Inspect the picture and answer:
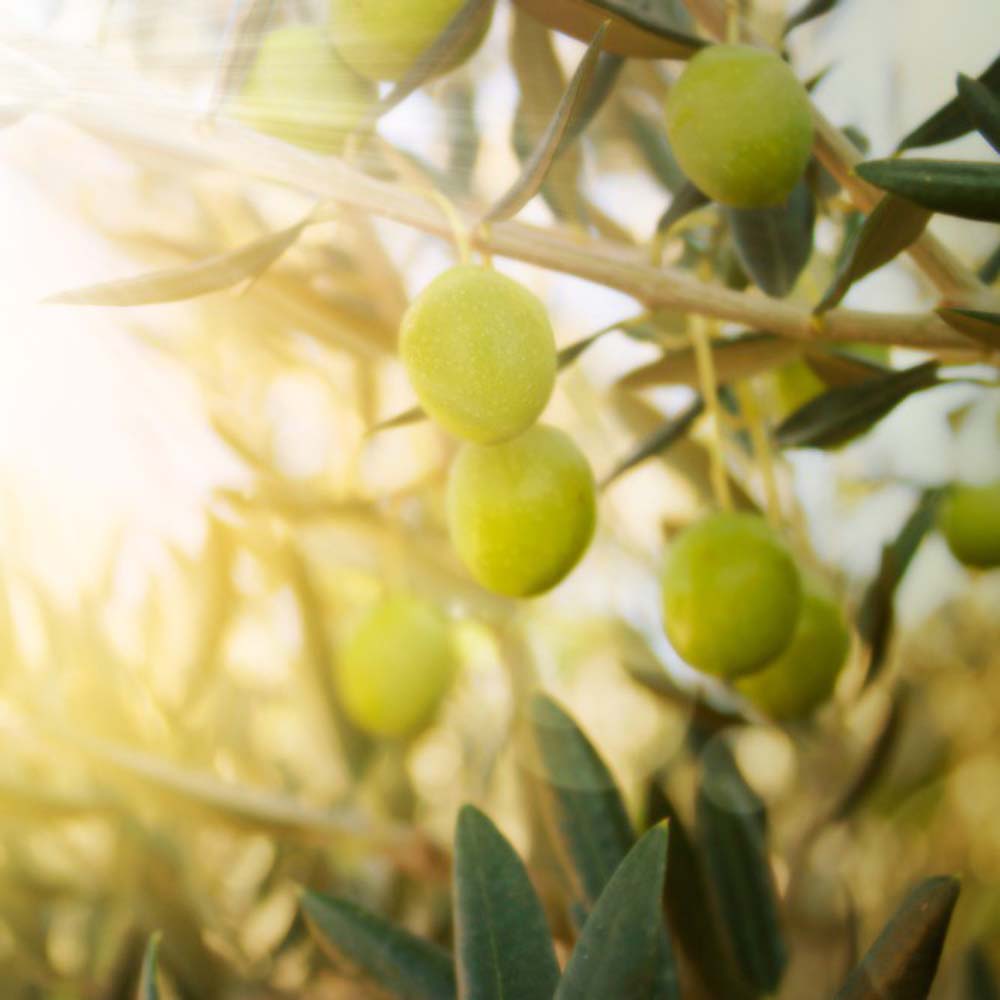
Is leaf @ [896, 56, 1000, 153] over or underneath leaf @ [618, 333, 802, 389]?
over

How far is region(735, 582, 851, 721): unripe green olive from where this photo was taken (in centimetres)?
94

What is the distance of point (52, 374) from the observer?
148 centimetres

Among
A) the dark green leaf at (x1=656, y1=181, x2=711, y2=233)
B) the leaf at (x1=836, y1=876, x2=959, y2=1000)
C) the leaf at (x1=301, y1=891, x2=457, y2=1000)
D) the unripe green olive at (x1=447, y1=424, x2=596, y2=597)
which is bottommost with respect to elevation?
the leaf at (x1=301, y1=891, x2=457, y2=1000)

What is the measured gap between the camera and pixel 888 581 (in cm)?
98

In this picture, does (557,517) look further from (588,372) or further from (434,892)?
(588,372)

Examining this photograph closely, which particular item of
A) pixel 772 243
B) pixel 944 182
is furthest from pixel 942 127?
pixel 944 182

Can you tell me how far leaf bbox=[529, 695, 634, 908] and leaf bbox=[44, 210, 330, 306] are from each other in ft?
1.20

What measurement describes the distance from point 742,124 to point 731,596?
369 mm

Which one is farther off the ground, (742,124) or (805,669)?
(742,124)

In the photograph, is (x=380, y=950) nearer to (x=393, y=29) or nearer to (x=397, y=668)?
(x=397, y=668)

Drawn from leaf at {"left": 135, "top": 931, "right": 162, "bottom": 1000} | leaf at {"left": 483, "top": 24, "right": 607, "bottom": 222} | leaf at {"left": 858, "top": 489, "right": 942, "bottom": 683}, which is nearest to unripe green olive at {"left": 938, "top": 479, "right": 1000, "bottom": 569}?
leaf at {"left": 858, "top": 489, "right": 942, "bottom": 683}

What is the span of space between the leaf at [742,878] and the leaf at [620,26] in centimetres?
67

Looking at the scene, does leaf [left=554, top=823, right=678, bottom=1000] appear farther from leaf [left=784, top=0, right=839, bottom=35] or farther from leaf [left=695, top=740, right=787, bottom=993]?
leaf [left=784, top=0, right=839, bottom=35]

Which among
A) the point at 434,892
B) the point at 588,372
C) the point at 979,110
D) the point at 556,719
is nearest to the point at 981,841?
the point at 434,892
